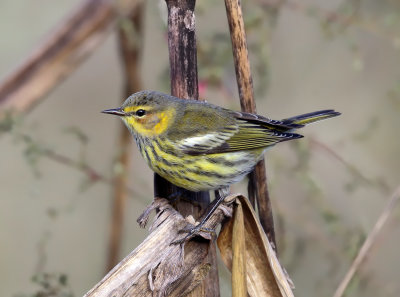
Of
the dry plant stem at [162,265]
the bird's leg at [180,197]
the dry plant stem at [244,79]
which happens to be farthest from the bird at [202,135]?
the dry plant stem at [162,265]

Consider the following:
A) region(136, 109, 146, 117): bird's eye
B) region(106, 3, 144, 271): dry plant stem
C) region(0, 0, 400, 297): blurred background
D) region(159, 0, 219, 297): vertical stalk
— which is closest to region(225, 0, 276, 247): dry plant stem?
region(159, 0, 219, 297): vertical stalk

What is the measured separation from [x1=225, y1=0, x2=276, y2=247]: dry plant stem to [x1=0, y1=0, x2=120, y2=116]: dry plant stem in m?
1.17

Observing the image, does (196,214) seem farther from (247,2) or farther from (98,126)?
(98,126)

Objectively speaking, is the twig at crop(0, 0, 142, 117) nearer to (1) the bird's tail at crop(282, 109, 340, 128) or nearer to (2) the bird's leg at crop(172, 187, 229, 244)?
(1) the bird's tail at crop(282, 109, 340, 128)

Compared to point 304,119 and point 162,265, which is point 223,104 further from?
point 162,265

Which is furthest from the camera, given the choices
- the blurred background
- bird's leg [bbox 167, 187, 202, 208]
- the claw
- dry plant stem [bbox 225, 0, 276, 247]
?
the blurred background

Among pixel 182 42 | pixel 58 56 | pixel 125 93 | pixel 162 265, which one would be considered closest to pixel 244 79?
pixel 182 42

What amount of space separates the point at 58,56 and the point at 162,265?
5.65 ft

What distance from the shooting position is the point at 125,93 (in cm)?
379

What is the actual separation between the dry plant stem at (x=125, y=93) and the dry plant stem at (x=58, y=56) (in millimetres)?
157

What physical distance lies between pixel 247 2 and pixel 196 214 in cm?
160

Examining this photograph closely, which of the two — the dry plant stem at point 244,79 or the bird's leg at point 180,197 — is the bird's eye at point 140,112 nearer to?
the bird's leg at point 180,197

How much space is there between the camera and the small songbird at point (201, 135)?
2.87 m

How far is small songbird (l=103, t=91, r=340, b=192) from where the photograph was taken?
2.87m
